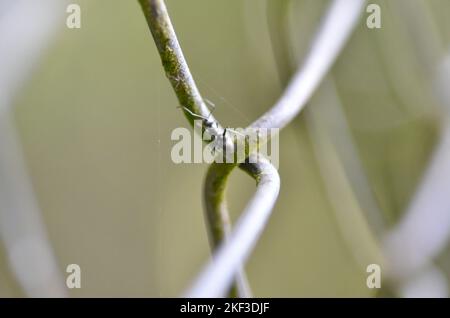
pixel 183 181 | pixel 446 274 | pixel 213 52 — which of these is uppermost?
pixel 213 52

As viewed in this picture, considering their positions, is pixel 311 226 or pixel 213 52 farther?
pixel 311 226

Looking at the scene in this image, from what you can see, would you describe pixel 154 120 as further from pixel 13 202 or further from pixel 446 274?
pixel 446 274
